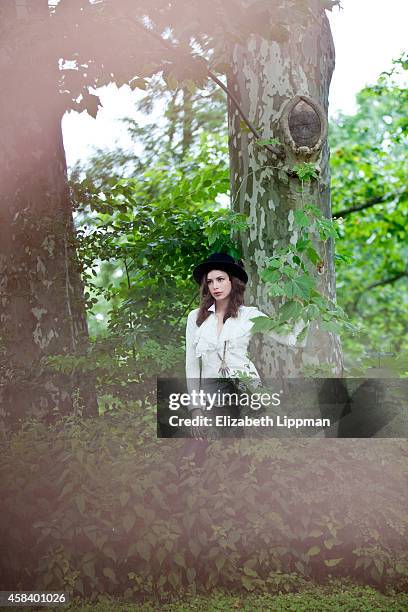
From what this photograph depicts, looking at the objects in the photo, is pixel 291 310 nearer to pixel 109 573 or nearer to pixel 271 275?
pixel 271 275

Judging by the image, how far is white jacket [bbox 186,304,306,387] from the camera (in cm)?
529

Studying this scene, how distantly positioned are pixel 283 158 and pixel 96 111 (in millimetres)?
1359

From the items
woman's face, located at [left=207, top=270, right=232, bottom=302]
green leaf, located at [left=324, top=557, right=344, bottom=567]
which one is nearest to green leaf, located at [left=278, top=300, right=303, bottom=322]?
woman's face, located at [left=207, top=270, right=232, bottom=302]

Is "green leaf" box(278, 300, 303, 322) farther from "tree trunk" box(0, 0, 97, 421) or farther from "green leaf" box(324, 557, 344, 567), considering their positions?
"tree trunk" box(0, 0, 97, 421)

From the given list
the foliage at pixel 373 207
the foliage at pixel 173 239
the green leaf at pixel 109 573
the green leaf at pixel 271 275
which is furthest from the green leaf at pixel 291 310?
the foliage at pixel 373 207

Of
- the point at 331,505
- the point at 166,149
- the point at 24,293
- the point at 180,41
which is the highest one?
the point at 166,149

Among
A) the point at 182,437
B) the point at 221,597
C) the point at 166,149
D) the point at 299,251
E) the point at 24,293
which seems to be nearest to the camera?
the point at 221,597

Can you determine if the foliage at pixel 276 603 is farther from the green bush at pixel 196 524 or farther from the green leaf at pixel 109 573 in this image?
the green leaf at pixel 109 573

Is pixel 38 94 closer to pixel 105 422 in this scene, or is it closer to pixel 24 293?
pixel 24 293

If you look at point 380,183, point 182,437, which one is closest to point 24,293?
point 182,437

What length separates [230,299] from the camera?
5484mm

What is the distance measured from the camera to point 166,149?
465 inches

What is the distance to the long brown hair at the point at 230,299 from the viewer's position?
5395 millimetres

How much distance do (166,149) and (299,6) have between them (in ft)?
21.5
